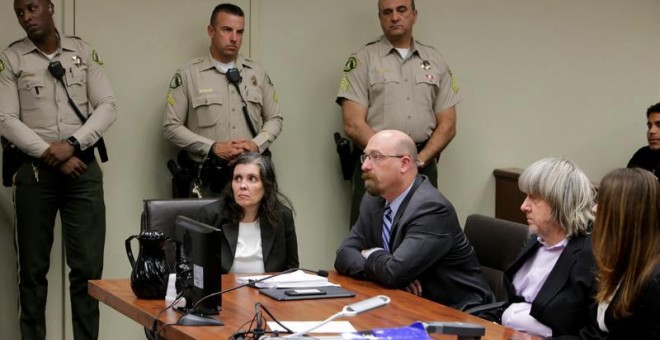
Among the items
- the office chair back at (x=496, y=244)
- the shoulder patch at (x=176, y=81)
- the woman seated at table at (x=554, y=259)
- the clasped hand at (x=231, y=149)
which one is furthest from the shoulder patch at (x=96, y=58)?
the woman seated at table at (x=554, y=259)

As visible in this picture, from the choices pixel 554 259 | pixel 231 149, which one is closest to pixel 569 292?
pixel 554 259

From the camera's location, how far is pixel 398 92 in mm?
6145

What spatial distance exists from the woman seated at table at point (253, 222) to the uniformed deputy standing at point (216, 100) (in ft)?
3.80

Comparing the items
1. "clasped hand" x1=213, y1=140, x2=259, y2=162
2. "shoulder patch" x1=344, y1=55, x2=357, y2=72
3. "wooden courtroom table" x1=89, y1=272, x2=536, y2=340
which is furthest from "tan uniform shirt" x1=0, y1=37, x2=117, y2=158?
"wooden courtroom table" x1=89, y1=272, x2=536, y2=340

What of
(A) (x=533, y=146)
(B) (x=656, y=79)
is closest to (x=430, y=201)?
(A) (x=533, y=146)

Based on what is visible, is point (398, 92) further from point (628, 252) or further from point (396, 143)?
point (628, 252)

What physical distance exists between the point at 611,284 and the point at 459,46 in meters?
3.99

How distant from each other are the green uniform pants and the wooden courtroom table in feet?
5.10

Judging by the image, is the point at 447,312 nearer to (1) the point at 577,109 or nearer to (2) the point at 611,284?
(2) the point at 611,284

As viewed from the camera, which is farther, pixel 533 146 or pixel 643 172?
pixel 533 146

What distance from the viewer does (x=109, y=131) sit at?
607cm

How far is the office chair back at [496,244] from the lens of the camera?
165 inches

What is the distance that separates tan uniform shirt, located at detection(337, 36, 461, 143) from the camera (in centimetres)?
614

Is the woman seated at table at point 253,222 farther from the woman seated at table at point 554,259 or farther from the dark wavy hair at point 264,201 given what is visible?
the woman seated at table at point 554,259
